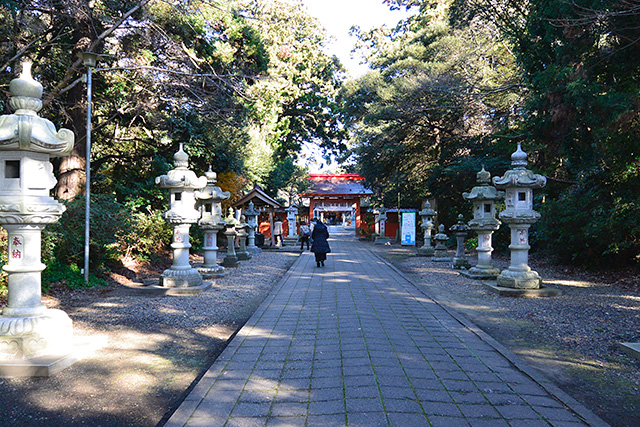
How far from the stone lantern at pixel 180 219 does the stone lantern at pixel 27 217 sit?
3545 millimetres

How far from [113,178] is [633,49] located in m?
16.3

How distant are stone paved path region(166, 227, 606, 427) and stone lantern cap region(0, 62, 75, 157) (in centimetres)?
298

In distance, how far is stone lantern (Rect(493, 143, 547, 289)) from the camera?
7.97 m

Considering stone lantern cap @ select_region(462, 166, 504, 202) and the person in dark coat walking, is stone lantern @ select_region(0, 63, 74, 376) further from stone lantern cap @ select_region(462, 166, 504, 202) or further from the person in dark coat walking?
stone lantern cap @ select_region(462, 166, 504, 202)

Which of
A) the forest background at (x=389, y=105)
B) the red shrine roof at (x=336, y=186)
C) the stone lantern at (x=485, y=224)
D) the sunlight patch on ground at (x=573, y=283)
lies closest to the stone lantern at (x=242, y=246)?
the forest background at (x=389, y=105)

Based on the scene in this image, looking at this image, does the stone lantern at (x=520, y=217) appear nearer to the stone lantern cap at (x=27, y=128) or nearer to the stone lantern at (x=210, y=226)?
the stone lantern at (x=210, y=226)

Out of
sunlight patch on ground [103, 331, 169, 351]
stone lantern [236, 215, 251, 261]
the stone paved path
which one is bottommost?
sunlight patch on ground [103, 331, 169, 351]

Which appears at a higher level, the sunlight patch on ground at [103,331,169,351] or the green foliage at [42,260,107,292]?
the green foliage at [42,260,107,292]

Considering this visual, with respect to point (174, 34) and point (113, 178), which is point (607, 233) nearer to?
point (174, 34)

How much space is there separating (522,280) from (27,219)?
810 centimetres

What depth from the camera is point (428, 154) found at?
2134cm

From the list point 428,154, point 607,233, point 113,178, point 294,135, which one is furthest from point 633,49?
point 294,135

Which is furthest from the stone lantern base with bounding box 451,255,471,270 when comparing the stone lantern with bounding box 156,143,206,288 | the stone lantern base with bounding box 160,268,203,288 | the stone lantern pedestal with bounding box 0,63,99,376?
the stone lantern pedestal with bounding box 0,63,99,376

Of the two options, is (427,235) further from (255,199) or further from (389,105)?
(255,199)
